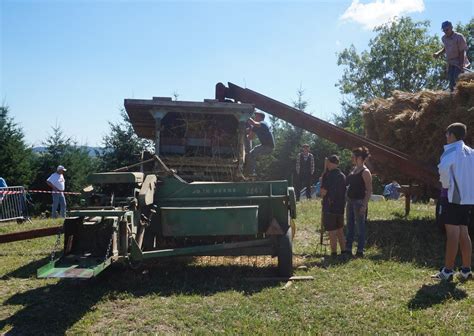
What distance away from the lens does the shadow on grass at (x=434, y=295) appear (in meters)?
5.02

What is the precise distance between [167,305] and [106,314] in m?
0.65

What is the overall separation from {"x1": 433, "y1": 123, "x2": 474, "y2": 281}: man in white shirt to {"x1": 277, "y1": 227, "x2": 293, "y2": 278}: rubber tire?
6.00 ft

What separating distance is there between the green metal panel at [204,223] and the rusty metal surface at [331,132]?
3597mm

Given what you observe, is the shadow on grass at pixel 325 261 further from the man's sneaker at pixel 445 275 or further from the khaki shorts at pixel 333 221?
the man's sneaker at pixel 445 275

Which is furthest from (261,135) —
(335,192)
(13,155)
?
(13,155)

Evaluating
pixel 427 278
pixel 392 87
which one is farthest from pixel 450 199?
pixel 392 87

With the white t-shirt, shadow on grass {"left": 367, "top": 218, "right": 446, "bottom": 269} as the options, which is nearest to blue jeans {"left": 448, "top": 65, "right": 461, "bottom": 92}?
shadow on grass {"left": 367, "top": 218, "right": 446, "bottom": 269}

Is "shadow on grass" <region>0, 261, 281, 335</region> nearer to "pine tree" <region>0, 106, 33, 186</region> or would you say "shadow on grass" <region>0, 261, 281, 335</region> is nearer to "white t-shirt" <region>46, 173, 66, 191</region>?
"white t-shirt" <region>46, 173, 66, 191</region>

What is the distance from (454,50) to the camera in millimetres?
9922

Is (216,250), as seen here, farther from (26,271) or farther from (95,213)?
(26,271)

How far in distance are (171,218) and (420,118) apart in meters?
5.34

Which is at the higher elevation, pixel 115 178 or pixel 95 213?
pixel 115 178

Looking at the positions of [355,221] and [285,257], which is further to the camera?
[355,221]

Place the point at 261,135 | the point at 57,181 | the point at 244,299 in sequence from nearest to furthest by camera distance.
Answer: the point at 244,299, the point at 261,135, the point at 57,181
